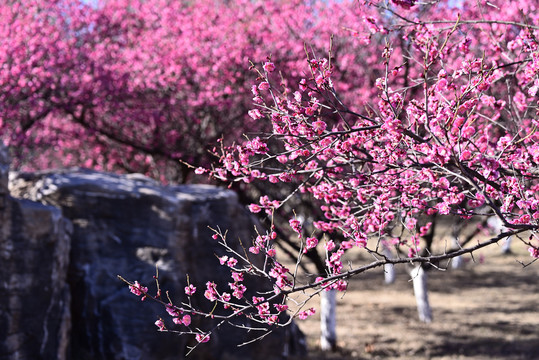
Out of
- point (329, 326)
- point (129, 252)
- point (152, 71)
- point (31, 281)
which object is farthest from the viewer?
point (152, 71)

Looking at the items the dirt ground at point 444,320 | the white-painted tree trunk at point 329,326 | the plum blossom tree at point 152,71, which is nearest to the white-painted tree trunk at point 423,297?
the dirt ground at point 444,320

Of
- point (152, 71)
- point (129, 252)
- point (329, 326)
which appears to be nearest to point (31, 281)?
point (129, 252)

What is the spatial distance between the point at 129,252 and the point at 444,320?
28.6 ft

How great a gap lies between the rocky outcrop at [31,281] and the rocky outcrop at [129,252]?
348mm

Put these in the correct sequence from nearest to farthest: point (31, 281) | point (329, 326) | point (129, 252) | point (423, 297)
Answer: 1. point (31, 281)
2. point (129, 252)
3. point (329, 326)
4. point (423, 297)

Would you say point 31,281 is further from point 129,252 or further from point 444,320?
point 444,320

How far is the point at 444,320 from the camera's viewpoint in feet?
45.7

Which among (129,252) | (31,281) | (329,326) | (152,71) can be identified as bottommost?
(329,326)

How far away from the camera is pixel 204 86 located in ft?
40.5

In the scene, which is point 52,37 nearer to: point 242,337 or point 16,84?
point 16,84

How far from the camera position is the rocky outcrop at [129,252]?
7582 millimetres

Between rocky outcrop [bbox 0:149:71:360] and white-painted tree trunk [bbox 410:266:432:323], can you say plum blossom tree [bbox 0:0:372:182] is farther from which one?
rocky outcrop [bbox 0:149:71:360]

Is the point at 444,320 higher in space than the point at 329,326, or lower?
higher

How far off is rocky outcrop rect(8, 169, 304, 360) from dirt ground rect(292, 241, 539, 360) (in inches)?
134
